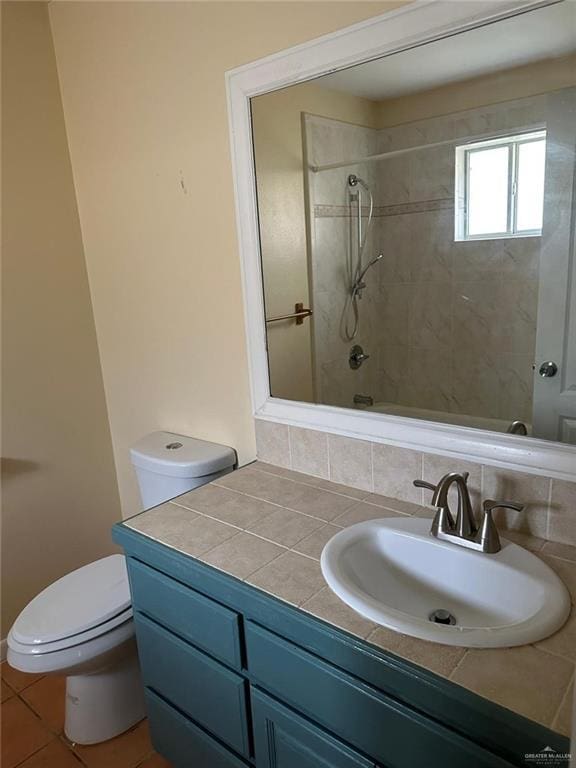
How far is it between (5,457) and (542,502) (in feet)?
6.01

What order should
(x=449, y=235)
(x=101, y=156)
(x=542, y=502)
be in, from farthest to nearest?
(x=101, y=156) → (x=449, y=235) → (x=542, y=502)

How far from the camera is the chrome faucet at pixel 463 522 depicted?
115 centimetres

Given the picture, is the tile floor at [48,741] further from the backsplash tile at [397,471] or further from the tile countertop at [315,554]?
the backsplash tile at [397,471]

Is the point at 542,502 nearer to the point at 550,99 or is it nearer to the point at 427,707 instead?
A: the point at 427,707

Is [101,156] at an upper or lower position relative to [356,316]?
upper

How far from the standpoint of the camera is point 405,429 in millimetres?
1410

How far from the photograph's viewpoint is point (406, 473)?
1418 millimetres

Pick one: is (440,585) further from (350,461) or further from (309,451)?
(309,451)

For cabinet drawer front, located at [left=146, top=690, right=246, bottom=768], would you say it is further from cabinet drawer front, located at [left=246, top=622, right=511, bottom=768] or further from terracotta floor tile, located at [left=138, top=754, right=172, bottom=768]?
cabinet drawer front, located at [left=246, top=622, right=511, bottom=768]

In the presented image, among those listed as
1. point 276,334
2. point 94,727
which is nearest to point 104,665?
point 94,727

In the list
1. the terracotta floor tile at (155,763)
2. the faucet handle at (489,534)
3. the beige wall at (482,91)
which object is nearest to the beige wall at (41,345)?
the terracotta floor tile at (155,763)

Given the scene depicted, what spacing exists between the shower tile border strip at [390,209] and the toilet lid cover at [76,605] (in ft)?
4.40

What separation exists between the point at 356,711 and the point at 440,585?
33cm

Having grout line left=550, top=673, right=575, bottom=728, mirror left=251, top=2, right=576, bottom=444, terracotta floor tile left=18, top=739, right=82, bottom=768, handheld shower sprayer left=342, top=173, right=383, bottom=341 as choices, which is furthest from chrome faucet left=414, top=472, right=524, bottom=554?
terracotta floor tile left=18, top=739, right=82, bottom=768
